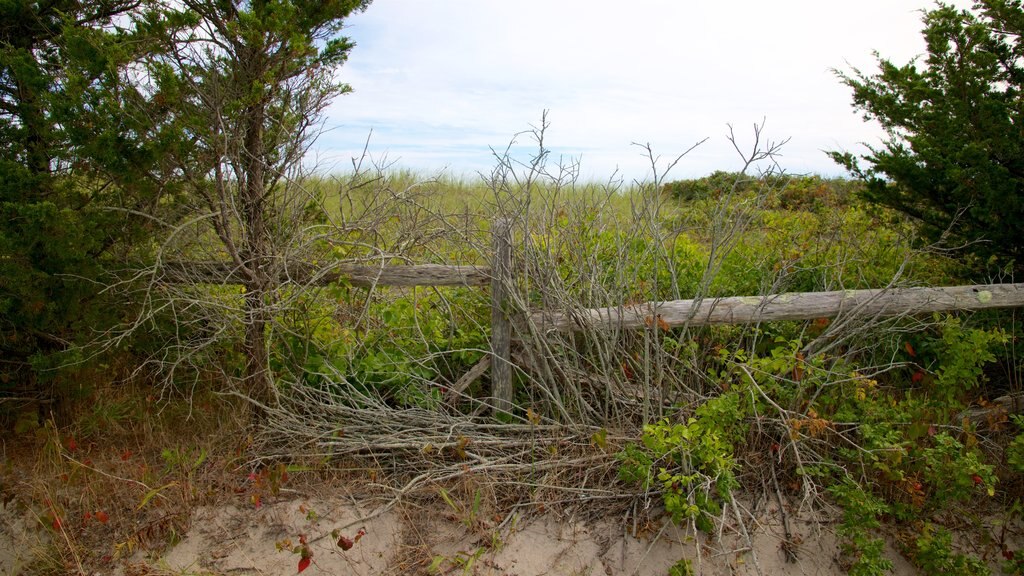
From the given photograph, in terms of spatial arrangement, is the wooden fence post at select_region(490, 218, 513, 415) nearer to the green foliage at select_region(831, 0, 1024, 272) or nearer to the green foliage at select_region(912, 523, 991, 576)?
the green foliage at select_region(912, 523, 991, 576)

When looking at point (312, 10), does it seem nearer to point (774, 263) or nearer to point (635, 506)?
point (635, 506)

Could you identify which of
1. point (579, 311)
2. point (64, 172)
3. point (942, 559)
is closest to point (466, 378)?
point (579, 311)

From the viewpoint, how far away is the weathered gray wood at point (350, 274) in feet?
14.4

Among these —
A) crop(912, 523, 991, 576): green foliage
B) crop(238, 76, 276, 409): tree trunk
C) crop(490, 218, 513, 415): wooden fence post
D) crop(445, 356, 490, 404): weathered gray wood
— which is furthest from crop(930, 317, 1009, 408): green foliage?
crop(238, 76, 276, 409): tree trunk

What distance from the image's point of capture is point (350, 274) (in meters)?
4.49

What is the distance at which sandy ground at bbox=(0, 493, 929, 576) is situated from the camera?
3.57m

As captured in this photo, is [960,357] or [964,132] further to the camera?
[964,132]

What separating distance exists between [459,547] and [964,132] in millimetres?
4913

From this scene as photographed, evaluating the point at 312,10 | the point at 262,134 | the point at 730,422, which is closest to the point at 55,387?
the point at 262,134

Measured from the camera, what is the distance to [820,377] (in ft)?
13.7

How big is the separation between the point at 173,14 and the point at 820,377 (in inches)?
179

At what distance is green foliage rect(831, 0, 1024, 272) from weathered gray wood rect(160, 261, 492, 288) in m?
3.71

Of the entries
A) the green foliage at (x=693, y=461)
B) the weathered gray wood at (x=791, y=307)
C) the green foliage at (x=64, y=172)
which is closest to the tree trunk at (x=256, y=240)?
the green foliage at (x=64, y=172)

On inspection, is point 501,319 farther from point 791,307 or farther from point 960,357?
point 960,357
